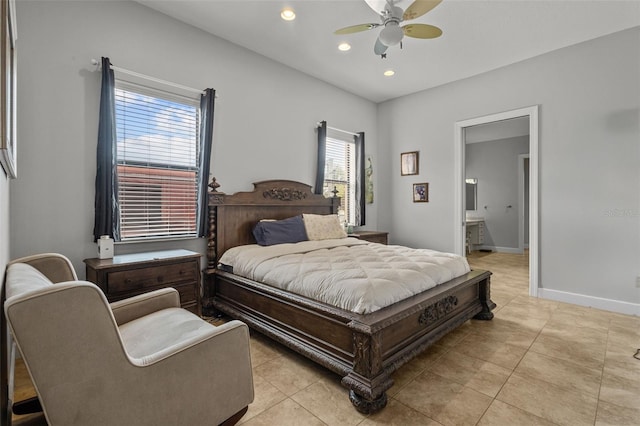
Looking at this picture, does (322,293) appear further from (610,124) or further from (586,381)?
(610,124)

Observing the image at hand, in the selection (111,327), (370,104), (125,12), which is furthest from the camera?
(370,104)

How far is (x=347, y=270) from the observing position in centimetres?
228

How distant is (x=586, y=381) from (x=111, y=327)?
9.05 feet

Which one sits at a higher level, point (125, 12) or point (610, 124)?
point (125, 12)

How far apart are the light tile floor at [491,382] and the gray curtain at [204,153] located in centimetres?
138

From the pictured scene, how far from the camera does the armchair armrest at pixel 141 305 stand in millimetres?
1825

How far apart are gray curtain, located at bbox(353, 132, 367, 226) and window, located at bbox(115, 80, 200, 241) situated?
271 centimetres

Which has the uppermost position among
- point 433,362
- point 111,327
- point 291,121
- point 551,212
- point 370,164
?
point 291,121

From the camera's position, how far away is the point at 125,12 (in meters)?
2.82

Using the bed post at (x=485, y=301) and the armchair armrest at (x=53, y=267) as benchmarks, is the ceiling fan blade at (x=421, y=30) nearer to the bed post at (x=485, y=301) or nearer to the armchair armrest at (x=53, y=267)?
the bed post at (x=485, y=301)

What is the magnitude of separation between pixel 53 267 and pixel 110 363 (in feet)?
3.25

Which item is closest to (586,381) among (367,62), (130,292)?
(130,292)

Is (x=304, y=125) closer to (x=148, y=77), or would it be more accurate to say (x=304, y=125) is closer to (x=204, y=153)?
(x=204, y=153)

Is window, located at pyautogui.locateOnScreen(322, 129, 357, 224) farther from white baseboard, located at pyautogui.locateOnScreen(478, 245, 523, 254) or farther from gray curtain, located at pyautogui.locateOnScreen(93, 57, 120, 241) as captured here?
white baseboard, located at pyautogui.locateOnScreen(478, 245, 523, 254)
